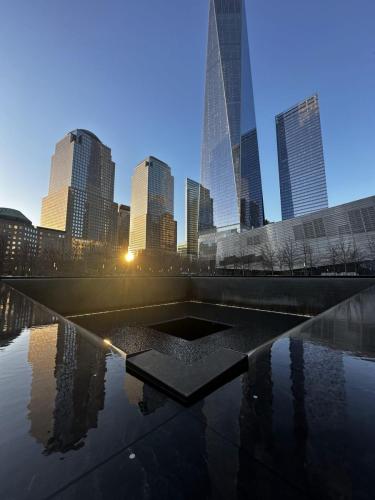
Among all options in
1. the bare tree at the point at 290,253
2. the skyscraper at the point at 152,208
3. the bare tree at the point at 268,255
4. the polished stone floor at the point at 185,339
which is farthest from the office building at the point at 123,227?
the polished stone floor at the point at 185,339

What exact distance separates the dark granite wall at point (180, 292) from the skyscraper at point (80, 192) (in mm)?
92461

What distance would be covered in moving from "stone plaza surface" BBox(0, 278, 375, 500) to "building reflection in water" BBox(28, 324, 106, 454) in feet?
0.05

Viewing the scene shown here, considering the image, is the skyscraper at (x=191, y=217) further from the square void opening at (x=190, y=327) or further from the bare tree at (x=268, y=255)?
the square void opening at (x=190, y=327)

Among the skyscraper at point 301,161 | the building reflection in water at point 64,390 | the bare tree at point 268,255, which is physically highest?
the skyscraper at point 301,161

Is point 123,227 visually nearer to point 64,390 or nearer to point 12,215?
point 12,215

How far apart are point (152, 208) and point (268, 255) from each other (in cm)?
8372

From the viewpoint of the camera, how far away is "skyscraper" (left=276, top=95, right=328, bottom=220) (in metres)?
93.1

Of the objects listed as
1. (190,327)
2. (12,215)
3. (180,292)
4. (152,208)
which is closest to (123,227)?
(152,208)

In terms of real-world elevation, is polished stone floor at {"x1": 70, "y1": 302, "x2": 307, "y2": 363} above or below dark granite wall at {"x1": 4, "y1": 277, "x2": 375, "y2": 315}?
below

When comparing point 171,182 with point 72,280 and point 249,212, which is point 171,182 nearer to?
point 249,212

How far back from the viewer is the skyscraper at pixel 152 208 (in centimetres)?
12888

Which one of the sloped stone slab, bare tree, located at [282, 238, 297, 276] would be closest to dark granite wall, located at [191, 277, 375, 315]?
the sloped stone slab

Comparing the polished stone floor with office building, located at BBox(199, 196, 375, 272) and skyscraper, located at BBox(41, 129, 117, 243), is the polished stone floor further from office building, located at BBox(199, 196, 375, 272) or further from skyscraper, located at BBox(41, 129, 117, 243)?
skyscraper, located at BBox(41, 129, 117, 243)

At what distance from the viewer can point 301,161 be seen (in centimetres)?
10131
